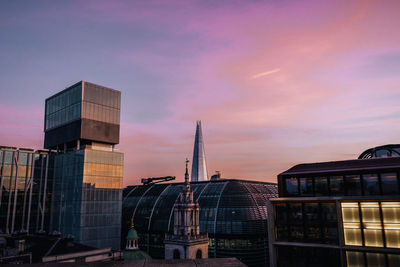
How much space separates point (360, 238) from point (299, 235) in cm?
954

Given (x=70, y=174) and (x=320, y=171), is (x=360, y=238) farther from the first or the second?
(x=70, y=174)

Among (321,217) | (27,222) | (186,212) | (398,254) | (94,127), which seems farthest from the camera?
(94,127)

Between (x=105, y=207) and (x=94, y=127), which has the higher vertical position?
(x=94, y=127)

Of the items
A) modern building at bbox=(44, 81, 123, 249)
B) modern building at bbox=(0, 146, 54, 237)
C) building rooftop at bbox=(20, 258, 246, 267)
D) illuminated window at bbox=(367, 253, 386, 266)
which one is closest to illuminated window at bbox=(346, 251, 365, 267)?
illuminated window at bbox=(367, 253, 386, 266)

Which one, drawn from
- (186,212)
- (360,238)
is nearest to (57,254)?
(186,212)

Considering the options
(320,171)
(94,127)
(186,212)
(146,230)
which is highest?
(94,127)

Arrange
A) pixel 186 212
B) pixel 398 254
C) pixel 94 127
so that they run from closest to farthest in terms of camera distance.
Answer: pixel 398 254 → pixel 186 212 → pixel 94 127

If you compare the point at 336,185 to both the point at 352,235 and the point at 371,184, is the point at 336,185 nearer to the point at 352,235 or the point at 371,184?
the point at 371,184

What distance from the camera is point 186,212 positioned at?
74.6 m

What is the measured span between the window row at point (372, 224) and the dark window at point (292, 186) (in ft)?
29.5

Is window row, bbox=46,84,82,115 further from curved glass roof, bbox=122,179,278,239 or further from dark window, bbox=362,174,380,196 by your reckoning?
dark window, bbox=362,174,380,196

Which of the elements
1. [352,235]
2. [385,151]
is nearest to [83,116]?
[352,235]

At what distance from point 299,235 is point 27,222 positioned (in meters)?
72.2

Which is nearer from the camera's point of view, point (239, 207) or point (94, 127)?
point (239, 207)
